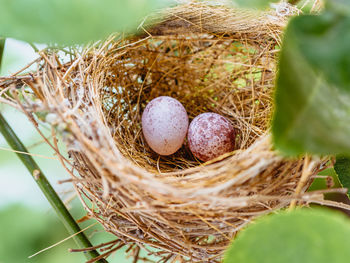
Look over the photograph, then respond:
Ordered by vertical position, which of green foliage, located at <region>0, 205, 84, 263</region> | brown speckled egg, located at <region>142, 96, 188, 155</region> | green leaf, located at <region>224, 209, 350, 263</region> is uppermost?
brown speckled egg, located at <region>142, 96, 188, 155</region>

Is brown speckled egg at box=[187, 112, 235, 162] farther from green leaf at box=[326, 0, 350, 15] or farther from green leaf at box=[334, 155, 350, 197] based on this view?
green leaf at box=[326, 0, 350, 15]

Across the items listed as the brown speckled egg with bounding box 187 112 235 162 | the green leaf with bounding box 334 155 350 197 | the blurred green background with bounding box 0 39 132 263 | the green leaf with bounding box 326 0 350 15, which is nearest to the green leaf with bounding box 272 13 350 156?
the green leaf with bounding box 326 0 350 15

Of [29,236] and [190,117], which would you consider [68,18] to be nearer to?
[190,117]

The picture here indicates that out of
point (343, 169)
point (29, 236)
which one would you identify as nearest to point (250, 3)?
point (343, 169)

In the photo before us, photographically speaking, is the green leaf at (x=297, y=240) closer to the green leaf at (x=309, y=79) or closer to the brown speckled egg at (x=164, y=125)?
the green leaf at (x=309, y=79)

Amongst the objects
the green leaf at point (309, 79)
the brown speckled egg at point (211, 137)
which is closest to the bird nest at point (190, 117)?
the brown speckled egg at point (211, 137)

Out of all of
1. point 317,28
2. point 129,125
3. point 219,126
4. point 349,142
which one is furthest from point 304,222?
point 129,125
